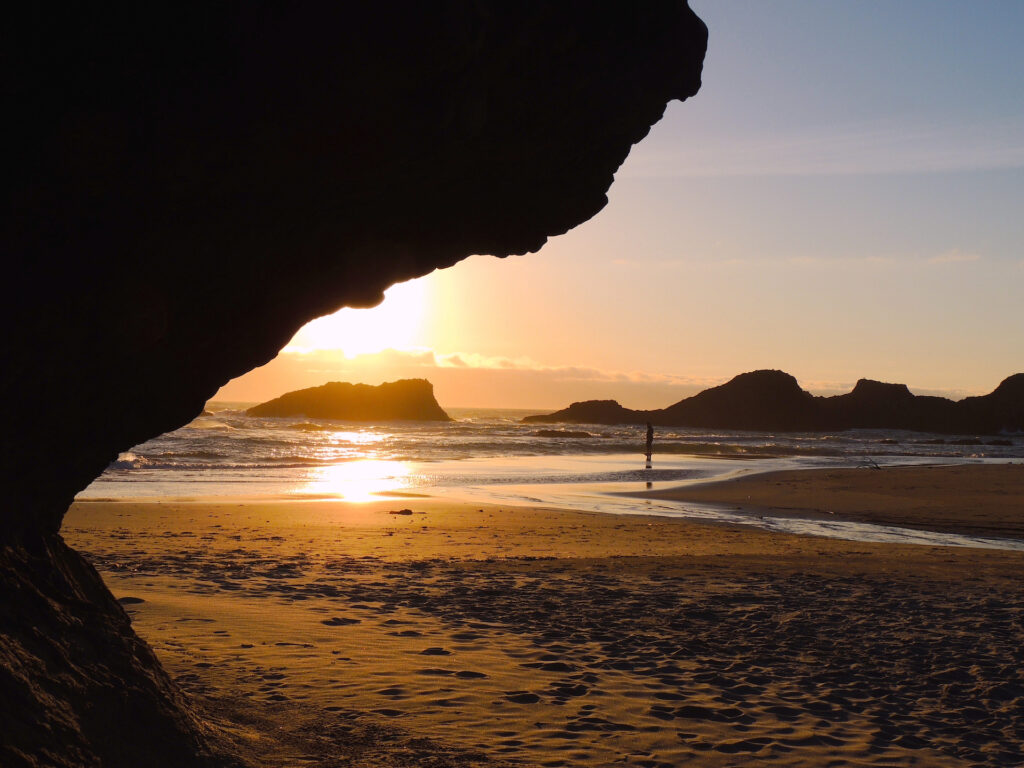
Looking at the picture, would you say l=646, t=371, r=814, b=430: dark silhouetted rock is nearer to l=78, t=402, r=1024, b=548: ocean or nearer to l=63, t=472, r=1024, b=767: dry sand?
l=78, t=402, r=1024, b=548: ocean

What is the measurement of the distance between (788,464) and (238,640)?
37687 millimetres

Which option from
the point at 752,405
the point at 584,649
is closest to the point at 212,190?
the point at 584,649

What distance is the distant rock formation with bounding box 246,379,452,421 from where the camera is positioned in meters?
111

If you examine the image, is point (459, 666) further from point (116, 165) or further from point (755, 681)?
point (116, 165)

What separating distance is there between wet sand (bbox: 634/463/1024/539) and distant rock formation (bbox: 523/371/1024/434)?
73673mm

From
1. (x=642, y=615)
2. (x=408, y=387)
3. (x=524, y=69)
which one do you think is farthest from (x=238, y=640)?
(x=408, y=387)

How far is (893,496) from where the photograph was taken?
25.7 meters

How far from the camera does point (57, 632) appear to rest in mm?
4766

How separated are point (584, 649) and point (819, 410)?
110017mm

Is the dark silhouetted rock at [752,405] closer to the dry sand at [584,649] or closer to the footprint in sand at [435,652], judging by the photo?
the dry sand at [584,649]

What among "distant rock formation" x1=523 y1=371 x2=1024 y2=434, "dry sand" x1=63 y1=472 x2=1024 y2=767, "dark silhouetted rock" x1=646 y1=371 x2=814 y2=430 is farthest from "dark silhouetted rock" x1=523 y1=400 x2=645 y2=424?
"dry sand" x1=63 y1=472 x2=1024 y2=767

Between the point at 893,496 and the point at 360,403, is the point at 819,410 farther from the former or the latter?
the point at 893,496

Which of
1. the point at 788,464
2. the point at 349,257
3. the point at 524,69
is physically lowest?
the point at 788,464

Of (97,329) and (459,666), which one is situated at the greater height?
(97,329)
